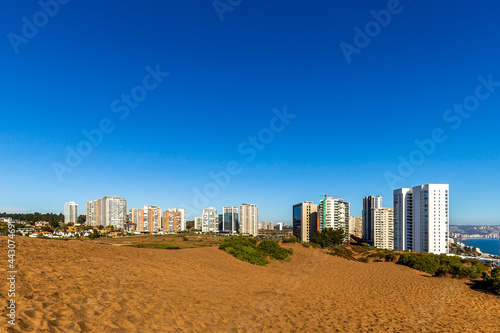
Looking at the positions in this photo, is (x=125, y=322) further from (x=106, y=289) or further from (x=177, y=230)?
(x=177, y=230)

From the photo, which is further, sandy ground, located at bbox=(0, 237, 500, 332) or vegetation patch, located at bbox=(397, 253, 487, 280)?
vegetation patch, located at bbox=(397, 253, 487, 280)

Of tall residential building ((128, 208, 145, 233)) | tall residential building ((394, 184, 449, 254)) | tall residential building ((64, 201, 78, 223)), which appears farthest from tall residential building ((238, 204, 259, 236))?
tall residential building ((64, 201, 78, 223))

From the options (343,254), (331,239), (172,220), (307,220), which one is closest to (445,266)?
(343,254)

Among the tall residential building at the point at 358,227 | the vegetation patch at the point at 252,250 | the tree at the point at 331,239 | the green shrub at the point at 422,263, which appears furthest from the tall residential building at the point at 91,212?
the tall residential building at the point at 358,227

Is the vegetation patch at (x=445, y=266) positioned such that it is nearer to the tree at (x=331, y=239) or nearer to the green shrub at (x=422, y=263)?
the green shrub at (x=422, y=263)

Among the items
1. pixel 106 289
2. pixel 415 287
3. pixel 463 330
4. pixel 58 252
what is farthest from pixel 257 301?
pixel 415 287

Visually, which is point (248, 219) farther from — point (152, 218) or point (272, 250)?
point (272, 250)

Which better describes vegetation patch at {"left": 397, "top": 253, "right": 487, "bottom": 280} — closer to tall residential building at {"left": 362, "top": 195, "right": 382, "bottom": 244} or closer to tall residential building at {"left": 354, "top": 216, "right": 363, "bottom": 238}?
tall residential building at {"left": 362, "top": 195, "right": 382, "bottom": 244}
